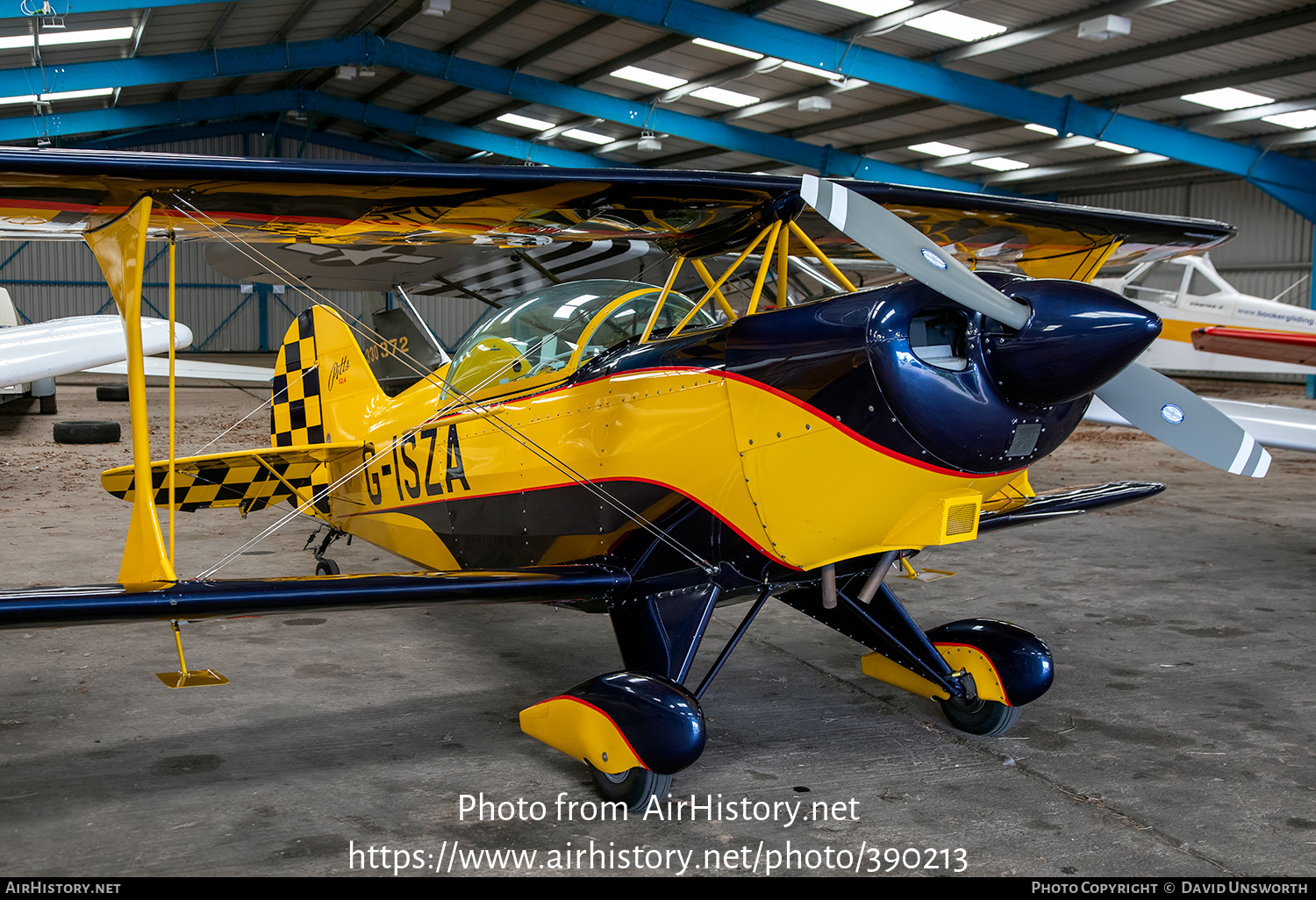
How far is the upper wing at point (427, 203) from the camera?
3.22 meters

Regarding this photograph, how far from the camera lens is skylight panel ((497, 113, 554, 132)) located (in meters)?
23.6

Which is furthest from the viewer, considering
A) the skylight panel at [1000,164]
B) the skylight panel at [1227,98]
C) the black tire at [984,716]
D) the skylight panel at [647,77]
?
the skylight panel at [1000,164]

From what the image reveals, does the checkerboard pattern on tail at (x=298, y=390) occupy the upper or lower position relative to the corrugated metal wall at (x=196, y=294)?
lower

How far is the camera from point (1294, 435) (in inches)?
241

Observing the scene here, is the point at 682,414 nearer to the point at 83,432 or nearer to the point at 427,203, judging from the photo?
the point at 427,203

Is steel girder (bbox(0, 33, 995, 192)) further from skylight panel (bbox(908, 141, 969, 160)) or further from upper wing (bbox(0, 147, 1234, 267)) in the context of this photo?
upper wing (bbox(0, 147, 1234, 267))

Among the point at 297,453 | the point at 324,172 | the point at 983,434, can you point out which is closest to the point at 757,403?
the point at 983,434

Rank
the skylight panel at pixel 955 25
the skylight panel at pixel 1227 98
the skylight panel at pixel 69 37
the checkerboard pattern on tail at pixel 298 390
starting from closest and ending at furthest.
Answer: the checkerboard pattern on tail at pixel 298 390
the skylight panel at pixel 955 25
the skylight panel at pixel 69 37
the skylight panel at pixel 1227 98

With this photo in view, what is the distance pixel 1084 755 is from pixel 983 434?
142cm

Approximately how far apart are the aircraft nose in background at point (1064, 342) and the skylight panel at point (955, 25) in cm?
1190

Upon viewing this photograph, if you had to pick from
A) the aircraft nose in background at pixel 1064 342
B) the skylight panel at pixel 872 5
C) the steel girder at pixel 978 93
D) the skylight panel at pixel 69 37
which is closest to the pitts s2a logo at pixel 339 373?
the aircraft nose in background at pixel 1064 342

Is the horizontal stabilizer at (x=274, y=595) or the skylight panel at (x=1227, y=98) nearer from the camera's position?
the horizontal stabilizer at (x=274, y=595)

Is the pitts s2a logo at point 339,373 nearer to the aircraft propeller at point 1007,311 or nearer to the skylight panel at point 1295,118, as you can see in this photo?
the aircraft propeller at point 1007,311

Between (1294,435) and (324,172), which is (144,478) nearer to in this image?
(324,172)
